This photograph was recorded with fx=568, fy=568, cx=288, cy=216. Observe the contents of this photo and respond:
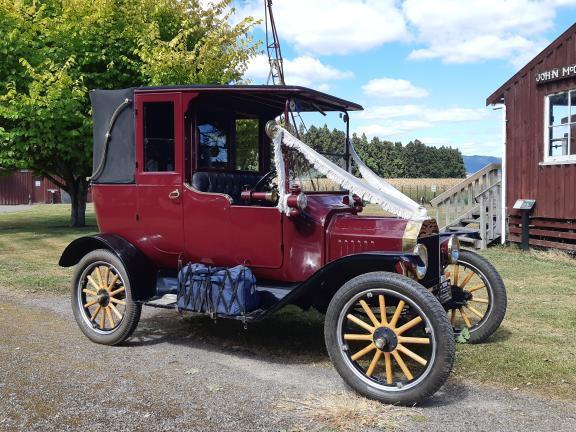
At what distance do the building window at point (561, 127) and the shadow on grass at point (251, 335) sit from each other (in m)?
7.27

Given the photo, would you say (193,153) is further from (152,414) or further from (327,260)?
(152,414)

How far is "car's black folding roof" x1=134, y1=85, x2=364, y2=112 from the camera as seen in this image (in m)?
4.66

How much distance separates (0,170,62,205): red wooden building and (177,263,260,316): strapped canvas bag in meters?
36.2

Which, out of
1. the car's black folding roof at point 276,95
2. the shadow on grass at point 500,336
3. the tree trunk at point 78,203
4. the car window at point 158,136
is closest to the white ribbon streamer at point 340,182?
the car's black folding roof at point 276,95

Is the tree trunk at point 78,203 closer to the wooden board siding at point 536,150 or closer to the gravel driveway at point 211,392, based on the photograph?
the wooden board siding at point 536,150

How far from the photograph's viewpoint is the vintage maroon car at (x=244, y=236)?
4.23 meters

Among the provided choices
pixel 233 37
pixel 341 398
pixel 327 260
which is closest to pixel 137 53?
pixel 233 37

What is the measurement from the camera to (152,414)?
144 inches

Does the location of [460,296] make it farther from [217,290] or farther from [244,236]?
[217,290]

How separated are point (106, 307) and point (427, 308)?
3.14 meters

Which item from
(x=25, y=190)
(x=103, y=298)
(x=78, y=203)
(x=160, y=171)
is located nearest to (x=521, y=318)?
(x=160, y=171)

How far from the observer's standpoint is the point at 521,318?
6.14 metres

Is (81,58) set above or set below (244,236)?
above

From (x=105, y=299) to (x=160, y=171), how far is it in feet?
4.42
